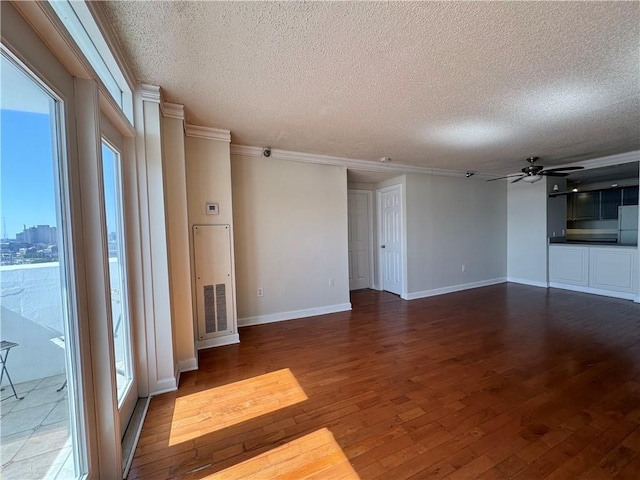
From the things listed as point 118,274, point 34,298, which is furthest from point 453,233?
point 34,298

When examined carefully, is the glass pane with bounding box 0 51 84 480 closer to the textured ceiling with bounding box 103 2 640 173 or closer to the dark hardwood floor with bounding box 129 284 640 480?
the dark hardwood floor with bounding box 129 284 640 480

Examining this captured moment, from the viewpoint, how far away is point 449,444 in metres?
1.62

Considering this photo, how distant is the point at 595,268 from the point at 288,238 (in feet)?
18.4

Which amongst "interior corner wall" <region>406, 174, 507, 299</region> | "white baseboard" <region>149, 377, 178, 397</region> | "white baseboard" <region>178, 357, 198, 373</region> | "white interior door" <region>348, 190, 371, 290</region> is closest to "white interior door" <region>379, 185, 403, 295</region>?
"interior corner wall" <region>406, 174, 507, 299</region>

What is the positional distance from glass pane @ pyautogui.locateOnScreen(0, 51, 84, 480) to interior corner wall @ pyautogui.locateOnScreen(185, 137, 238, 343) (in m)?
1.73

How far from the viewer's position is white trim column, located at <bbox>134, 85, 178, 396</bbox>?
204 centimetres

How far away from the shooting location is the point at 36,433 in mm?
1030

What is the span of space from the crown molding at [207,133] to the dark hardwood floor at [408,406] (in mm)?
2366

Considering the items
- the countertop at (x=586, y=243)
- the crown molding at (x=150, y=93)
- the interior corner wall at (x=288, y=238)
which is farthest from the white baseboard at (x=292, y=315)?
the countertop at (x=586, y=243)

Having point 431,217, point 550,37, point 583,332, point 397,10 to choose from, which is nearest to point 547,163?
point 431,217

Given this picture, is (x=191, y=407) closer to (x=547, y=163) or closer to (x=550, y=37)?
(x=550, y=37)

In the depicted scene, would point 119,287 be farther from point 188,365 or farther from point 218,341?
point 218,341

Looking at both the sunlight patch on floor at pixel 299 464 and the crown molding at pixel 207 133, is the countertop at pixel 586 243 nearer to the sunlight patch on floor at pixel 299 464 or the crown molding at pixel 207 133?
the sunlight patch on floor at pixel 299 464

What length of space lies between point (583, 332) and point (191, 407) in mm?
4327
